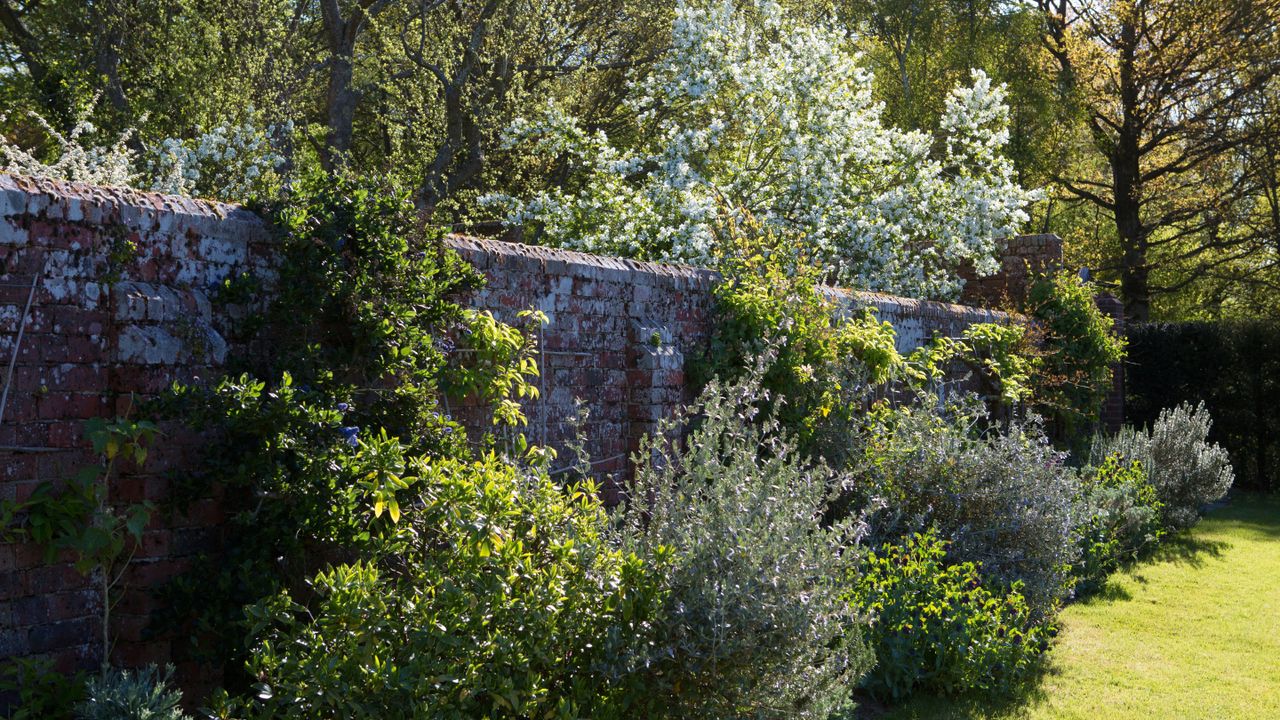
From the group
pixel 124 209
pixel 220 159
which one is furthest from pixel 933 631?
pixel 220 159

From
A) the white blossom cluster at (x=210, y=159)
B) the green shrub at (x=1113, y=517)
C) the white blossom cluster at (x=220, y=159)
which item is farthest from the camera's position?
the white blossom cluster at (x=220, y=159)

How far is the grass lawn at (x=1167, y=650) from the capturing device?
530 cm

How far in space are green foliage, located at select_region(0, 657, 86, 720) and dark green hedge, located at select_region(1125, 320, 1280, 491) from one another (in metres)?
14.2

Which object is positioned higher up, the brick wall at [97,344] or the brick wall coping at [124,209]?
the brick wall coping at [124,209]

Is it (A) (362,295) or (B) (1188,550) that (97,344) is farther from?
(B) (1188,550)

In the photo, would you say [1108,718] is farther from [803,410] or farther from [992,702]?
[803,410]

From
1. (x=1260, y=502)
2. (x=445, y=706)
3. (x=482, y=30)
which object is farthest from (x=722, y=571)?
(x=1260, y=502)

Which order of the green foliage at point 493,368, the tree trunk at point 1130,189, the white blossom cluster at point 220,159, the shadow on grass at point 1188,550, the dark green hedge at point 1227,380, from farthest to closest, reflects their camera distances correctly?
1. the tree trunk at point 1130,189
2. the dark green hedge at point 1227,380
3. the shadow on grass at point 1188,550
4. the white blossom cluster at point 220,159
5. the green foliage at point 493,368

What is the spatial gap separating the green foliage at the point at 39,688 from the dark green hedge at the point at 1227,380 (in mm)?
14181

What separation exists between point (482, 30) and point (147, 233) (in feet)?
32.9

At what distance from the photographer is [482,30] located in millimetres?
12844

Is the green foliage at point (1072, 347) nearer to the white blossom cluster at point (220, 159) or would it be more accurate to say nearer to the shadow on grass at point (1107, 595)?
the shadow on grass at point (1107, 595)

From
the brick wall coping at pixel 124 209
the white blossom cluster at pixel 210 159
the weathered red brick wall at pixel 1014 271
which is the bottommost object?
the brick wall coping at pixel 124 209

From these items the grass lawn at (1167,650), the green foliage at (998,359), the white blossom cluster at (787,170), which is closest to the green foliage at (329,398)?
the grass lawn at (1167,650)
